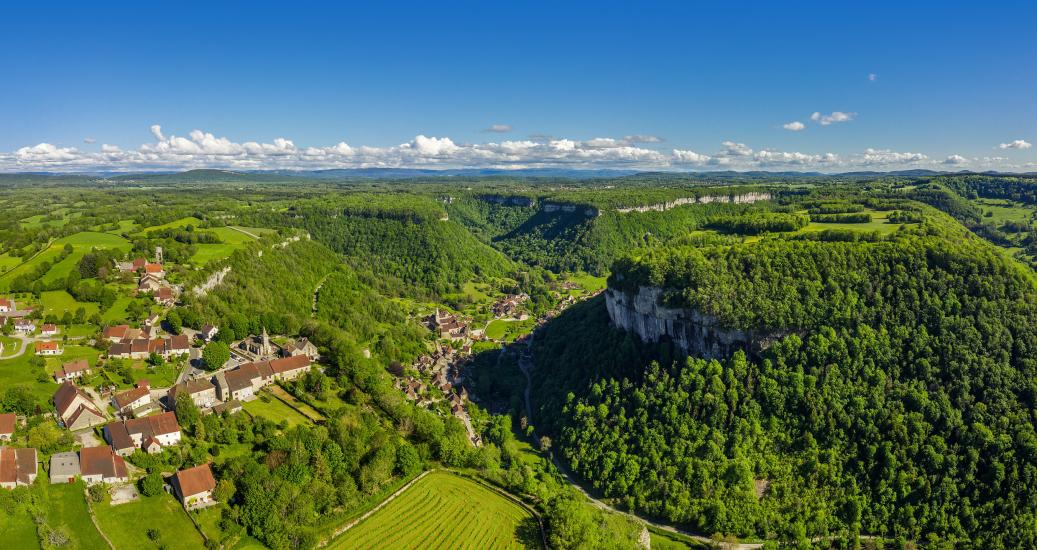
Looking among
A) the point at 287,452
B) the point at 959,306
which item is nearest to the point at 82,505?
the point at 287,452

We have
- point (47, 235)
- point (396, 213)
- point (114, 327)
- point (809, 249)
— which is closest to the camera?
point (114, 327)

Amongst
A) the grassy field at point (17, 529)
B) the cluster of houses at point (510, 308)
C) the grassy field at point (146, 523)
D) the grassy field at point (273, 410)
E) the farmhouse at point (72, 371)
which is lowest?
the cluster of houses at point (510, 308)

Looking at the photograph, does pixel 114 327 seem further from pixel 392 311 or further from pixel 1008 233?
pixel 1008 233

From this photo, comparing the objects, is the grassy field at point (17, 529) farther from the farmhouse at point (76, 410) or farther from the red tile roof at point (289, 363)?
the red tile roof at point (289, 363)

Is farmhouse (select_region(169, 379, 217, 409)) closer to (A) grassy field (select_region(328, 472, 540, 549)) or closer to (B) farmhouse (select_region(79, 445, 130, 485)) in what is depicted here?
(B) farmhouse (select_region(79, 445, 130, 485))

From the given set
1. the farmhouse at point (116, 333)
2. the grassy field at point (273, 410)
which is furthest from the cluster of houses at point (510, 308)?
the farmhouse at point (116, 333)

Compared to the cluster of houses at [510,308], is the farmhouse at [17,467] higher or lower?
higher

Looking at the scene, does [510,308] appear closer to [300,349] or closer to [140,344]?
[300,349]
